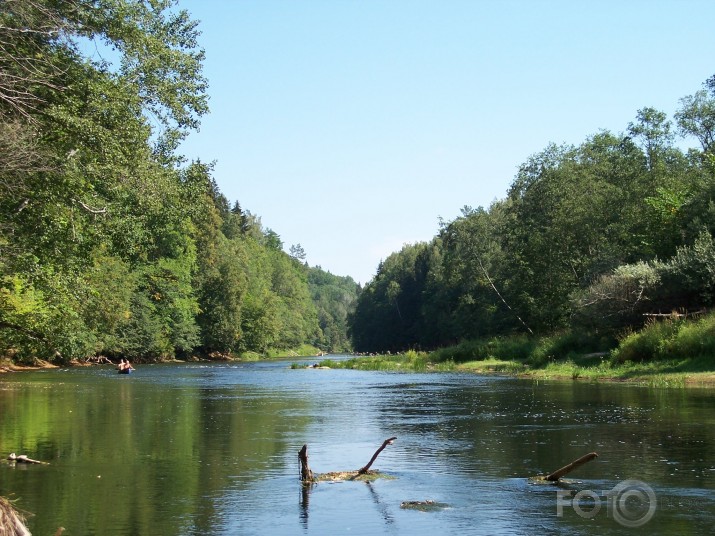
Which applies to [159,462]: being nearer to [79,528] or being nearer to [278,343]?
[79,528]

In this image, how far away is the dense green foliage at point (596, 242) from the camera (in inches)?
1993

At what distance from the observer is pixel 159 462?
68.3 ft

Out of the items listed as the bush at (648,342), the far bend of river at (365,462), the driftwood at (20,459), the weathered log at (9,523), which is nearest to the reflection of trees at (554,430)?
the far bend of river at (365,462)

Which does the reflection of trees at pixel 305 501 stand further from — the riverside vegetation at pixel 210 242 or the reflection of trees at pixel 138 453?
the riverside vegetation at pixel 210 242

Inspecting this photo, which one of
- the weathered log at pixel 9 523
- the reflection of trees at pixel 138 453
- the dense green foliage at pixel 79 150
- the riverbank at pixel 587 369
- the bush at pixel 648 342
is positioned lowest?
the reflection of trees at pixel 138 453

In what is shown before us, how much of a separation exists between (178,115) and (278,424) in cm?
1257

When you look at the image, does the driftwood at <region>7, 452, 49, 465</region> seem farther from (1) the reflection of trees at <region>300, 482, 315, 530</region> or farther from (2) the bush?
(2) the bush

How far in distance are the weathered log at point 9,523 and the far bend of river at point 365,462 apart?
7.06ft

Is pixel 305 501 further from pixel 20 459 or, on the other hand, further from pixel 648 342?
pixel 648 342

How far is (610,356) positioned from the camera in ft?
164

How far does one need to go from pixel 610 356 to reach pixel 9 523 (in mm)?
43651

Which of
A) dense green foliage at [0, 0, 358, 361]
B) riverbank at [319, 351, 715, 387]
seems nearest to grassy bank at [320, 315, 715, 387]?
riverbank at [319, 351, 715, 387]

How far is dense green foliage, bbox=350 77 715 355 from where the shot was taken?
50625 mm

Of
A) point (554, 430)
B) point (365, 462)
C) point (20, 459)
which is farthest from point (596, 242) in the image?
point (20, 459)
